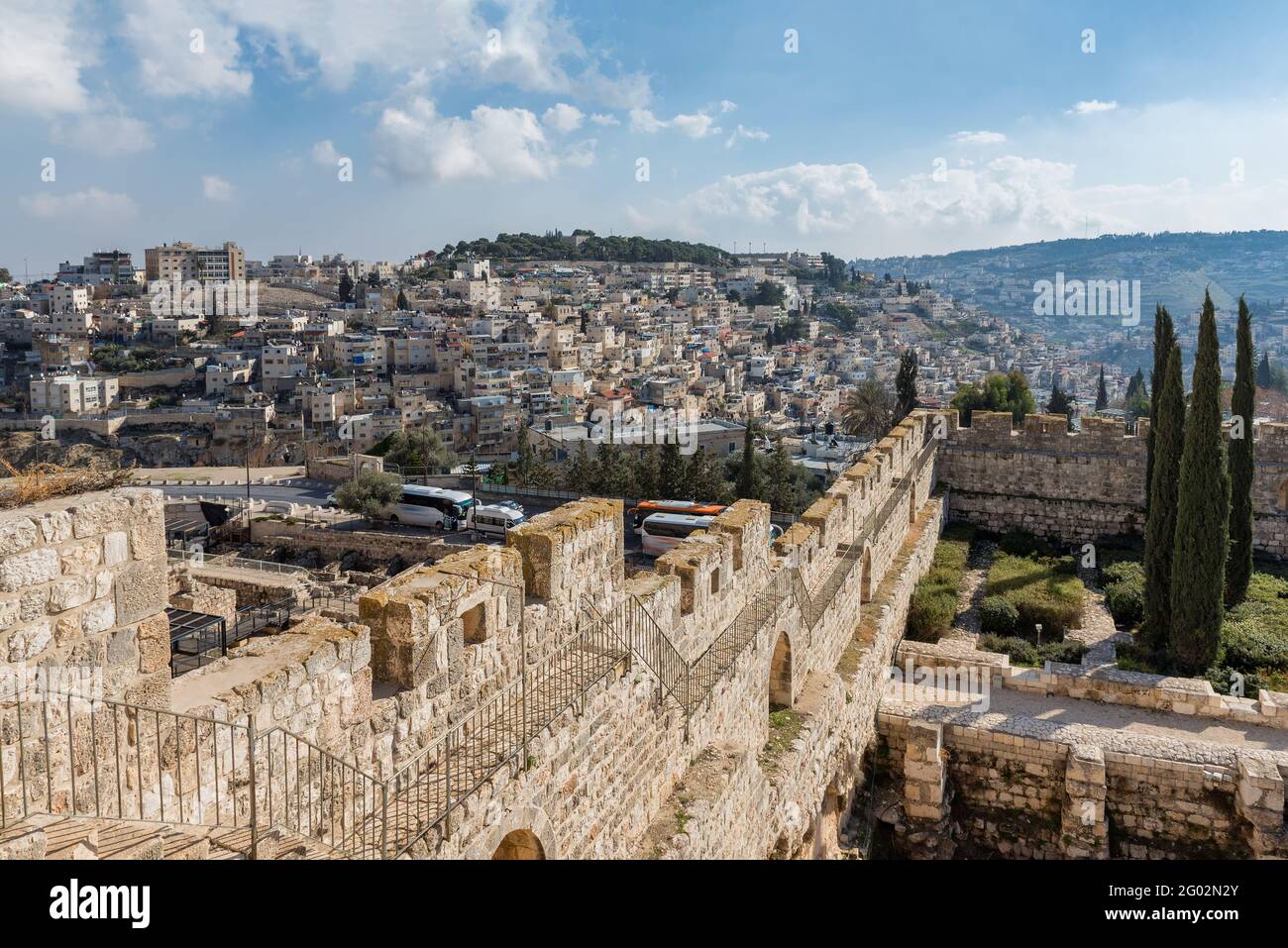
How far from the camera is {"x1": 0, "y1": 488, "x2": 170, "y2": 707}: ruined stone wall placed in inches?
109

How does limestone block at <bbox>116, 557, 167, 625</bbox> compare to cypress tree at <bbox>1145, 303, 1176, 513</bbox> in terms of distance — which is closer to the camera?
limestone block at <bbox>116, 557, 167, 625</bbox>

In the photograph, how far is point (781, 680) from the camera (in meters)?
8.34

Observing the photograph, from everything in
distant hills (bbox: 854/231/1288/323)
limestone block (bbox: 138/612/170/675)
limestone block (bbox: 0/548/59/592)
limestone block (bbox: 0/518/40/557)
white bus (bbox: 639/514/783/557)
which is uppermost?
distant hills (bbox: 854/231/1288/323)

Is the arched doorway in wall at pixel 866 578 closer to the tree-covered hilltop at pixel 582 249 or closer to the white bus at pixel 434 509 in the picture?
the white bus at pixel 434 509

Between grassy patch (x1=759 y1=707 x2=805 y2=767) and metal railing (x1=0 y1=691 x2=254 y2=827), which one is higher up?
metal railing (x1=0 y1=691 x2=254 y2=827)

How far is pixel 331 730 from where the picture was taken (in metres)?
3.68

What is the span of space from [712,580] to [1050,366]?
119 metres

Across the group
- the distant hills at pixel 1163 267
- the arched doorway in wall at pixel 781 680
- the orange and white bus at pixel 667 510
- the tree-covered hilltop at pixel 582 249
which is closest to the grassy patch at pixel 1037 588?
the arched doorway in wall at pixel 781 680

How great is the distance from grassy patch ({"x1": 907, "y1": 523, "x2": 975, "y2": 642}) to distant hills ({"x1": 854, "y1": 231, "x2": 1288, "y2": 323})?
99.8 m

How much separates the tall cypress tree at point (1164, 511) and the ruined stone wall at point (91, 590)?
12298mm

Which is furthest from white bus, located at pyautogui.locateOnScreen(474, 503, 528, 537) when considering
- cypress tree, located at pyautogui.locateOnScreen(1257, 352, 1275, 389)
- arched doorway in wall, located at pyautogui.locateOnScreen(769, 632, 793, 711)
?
cypress tree, located at pyautogui.locateOnScreen(1257, 352, 1275, 389)

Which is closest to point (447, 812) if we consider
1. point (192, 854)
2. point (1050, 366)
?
point (192, 854)

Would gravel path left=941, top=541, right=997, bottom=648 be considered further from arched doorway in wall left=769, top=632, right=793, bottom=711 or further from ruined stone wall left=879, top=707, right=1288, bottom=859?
arched doorway in wall left=769, top=632, right=793, bottom=711

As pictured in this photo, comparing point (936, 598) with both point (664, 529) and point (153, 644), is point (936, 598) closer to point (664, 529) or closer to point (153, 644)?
point (153, 644)
